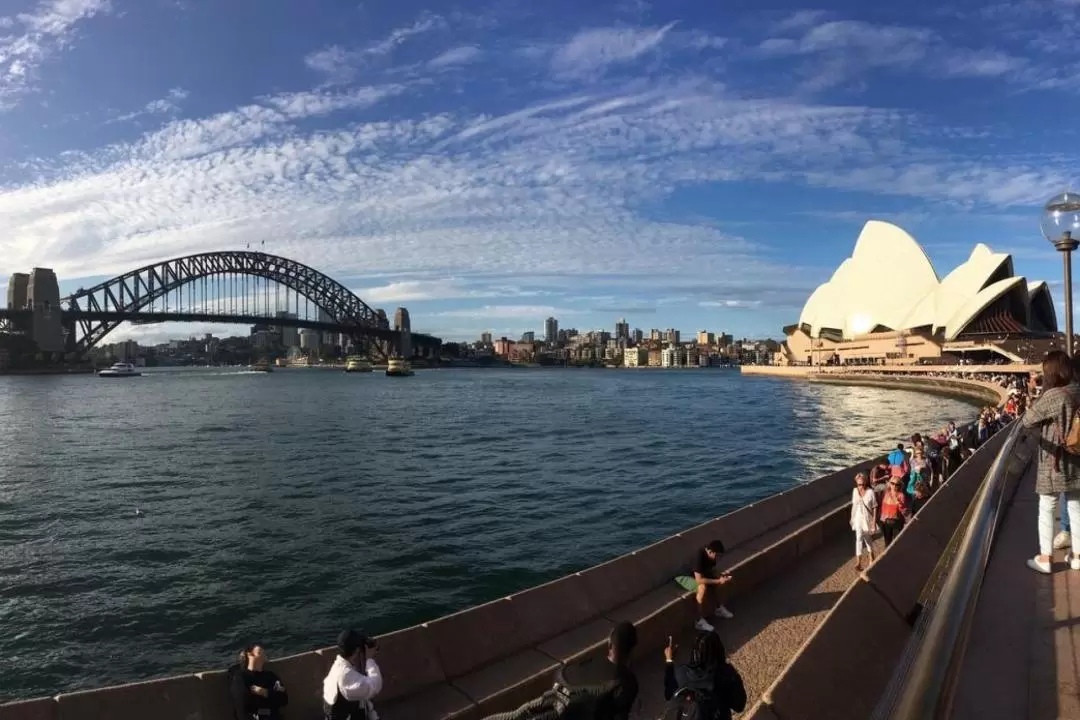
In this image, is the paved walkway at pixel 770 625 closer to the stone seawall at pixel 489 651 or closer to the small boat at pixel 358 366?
the stone seawall at pixel 489 651

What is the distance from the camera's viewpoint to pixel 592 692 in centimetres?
230

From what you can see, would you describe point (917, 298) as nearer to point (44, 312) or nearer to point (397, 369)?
point (397, 369)

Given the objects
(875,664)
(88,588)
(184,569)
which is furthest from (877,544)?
(88,588)

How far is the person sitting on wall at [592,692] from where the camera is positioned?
2.26m

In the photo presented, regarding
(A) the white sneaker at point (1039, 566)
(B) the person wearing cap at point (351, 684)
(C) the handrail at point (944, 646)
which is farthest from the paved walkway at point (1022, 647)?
(B) the person wearing cap at point (351, 684)

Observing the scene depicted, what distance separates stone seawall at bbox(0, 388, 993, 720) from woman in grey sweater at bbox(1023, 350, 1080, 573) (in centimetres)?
222

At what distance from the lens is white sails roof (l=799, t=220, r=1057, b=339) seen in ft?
199

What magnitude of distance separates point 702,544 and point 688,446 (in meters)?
15.0

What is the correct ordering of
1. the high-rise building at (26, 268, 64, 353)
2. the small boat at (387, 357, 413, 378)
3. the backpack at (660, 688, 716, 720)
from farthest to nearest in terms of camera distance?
1. the small boat at (387, 357, 413, 378)
2. the high-rise building at (26, 268, 64, 353)
3. the backpack at (660, 688, 716, 720)

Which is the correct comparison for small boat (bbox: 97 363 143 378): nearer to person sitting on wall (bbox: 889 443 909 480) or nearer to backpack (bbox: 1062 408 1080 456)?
person sitting on wall (bbox: 889 443 909 480)

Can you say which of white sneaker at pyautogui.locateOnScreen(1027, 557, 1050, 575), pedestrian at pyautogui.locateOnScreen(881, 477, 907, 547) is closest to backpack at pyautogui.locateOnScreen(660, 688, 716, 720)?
white sneaker at pyautogui.locateOnScreen(1027, 557, 1050, 575)

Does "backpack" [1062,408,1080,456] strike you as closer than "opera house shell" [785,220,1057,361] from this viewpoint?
Yes

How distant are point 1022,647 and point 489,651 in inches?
117

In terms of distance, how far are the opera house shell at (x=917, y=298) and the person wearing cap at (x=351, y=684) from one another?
222 feet
